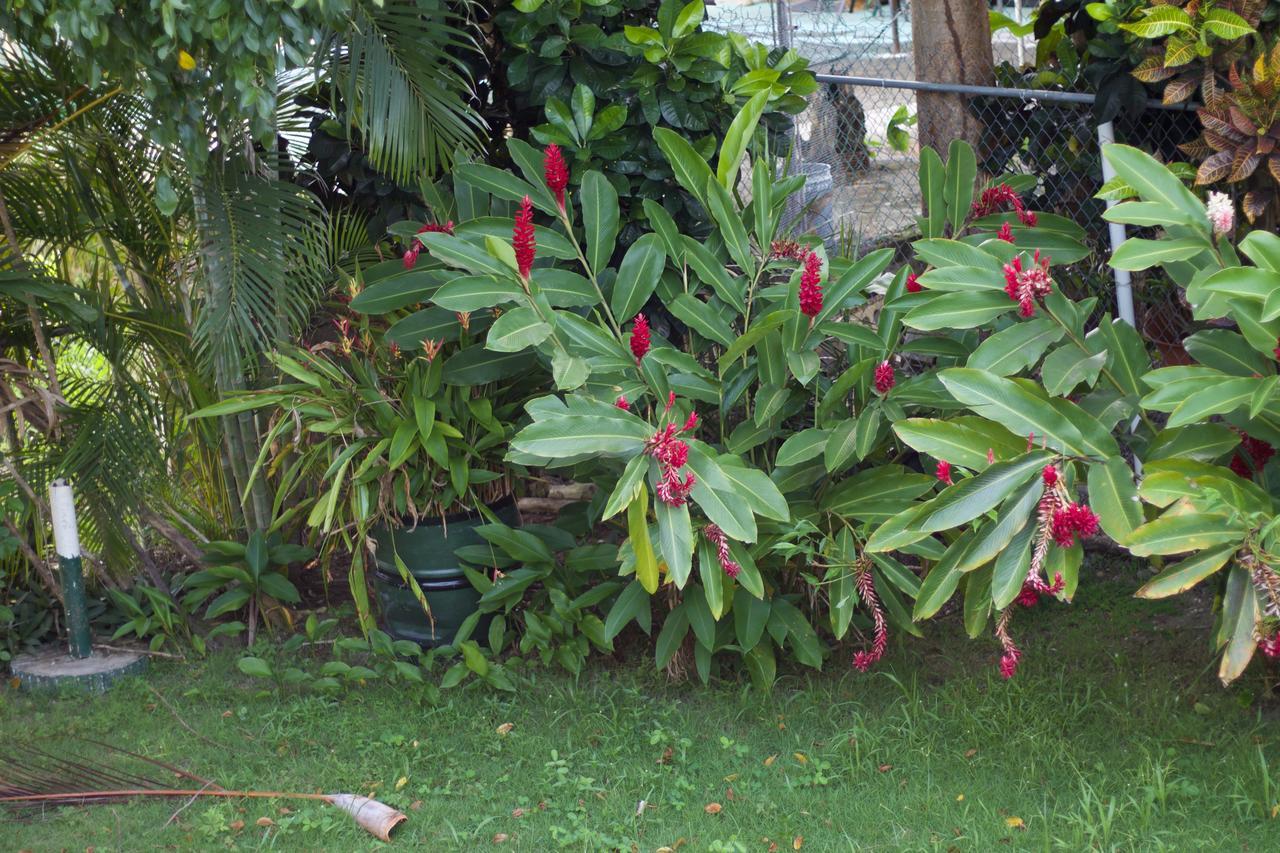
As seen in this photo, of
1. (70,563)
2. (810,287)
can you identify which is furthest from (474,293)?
(70,563)

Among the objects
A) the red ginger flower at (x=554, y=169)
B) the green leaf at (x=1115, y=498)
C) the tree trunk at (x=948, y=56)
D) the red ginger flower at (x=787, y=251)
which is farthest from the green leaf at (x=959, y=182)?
the tree trunk at (x=948, y=56)

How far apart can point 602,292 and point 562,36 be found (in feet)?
2.80

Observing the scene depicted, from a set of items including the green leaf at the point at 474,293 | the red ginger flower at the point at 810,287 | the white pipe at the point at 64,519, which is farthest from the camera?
the white pipe at the point at 64,519

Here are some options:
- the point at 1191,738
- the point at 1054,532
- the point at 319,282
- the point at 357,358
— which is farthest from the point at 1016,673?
the point at 319,282

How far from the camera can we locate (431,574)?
14.4 feet

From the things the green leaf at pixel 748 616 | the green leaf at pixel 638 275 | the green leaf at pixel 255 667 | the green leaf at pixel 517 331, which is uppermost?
the green leaf at pixel 638 275

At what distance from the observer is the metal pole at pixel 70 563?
14.4 ft

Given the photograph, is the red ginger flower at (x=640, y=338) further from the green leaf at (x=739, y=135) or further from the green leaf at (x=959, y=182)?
the green leaf at (x=959, y=182)

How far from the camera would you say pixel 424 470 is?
4.31 m

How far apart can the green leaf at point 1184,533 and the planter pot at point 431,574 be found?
2.27 m

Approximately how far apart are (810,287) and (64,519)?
2.68 metres

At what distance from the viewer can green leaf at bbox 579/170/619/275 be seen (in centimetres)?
392

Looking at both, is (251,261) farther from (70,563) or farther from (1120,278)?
(1120,278)

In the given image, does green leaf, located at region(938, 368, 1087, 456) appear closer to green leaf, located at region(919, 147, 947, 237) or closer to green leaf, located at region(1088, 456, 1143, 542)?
green leaf, located at region(1088, 456, 1143, 542)
